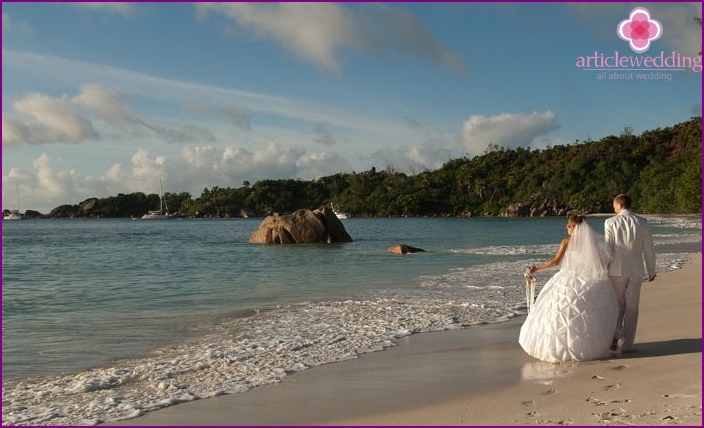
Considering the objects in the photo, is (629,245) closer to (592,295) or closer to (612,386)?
(592,295)

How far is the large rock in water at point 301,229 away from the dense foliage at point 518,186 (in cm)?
4598

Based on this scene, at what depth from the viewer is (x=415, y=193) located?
535 ft

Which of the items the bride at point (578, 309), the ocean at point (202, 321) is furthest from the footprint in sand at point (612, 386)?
the ocean at point (202, 321)

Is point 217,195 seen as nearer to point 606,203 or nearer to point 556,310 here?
point 606,203

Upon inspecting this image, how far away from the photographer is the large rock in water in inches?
1587

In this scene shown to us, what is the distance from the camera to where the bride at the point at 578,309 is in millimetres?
7645

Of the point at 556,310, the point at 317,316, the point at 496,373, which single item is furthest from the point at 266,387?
the point at 317,316

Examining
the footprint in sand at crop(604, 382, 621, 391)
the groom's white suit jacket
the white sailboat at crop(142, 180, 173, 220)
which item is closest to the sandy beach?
the footprint in sand at crop(604, 382, 621, 391)

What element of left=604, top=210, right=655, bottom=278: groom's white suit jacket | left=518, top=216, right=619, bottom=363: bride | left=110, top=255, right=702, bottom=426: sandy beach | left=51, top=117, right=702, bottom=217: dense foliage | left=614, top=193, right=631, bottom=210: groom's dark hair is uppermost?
left=51, top=117, right=702, bottom=217: dense foliage

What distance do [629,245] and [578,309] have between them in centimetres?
103

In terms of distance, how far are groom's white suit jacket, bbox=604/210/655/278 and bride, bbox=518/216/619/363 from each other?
0.55 feet

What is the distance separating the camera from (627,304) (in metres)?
7.93

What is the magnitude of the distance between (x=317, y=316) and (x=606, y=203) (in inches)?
4524

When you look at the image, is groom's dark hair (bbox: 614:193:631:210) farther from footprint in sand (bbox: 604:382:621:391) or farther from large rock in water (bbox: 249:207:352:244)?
large rock in water (bbox: 249:207:352:244)
